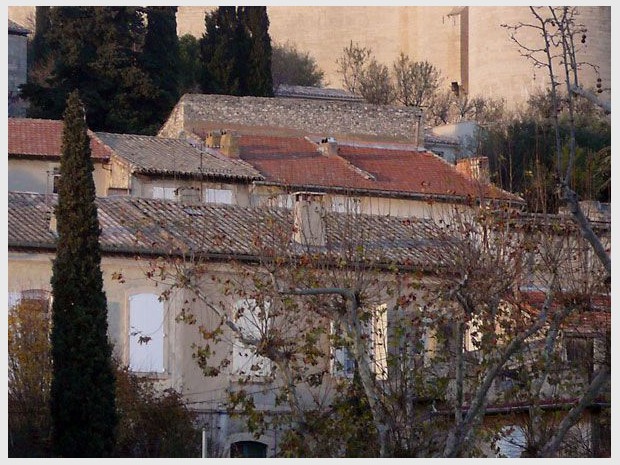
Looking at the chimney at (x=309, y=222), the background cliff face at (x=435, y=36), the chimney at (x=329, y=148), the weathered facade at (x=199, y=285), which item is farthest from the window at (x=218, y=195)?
the background cliff face at (x=435, y=36)

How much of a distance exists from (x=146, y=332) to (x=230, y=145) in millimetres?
12434

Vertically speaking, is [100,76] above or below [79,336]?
above

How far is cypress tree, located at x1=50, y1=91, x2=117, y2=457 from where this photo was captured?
1852cm

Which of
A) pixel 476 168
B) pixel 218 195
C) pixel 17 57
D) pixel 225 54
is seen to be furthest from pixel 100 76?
pixel 476 168

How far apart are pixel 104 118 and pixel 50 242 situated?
61.3 ft

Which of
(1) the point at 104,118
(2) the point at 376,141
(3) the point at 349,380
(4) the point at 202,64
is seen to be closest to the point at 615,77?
(3) the point at 349,380

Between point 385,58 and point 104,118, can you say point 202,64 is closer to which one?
point 104,118

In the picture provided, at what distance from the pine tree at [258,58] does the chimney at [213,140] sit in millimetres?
8143

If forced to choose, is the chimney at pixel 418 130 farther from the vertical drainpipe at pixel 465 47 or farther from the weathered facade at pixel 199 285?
the vertical drainpipe at pixel 465 47

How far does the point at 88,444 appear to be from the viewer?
60.5 feet

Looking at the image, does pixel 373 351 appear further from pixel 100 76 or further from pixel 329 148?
pixel 100 76

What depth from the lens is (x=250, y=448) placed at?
20.9 m

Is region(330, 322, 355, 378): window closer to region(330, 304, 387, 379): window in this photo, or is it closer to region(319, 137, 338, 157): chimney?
region(330, 304, 387, 379): window

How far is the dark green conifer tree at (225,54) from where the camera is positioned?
42.3 metres
